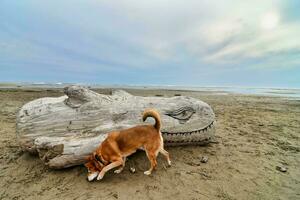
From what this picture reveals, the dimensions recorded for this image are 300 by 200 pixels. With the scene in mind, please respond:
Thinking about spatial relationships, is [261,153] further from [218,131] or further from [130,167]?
[130,167]

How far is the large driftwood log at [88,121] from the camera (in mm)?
4699

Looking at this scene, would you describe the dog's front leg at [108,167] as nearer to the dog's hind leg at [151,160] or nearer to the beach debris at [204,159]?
the dog's hind leg at [151,160]

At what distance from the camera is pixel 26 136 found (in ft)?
16.9

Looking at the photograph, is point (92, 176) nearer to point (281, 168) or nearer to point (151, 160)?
point (151, 160)

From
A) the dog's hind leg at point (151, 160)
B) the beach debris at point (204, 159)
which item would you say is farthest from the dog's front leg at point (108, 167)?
the beach debris at point (204, 159)

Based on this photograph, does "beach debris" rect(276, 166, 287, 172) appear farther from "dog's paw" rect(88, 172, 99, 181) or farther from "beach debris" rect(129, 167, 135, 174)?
"dog's paw" rect(88, 172, 99, 181)

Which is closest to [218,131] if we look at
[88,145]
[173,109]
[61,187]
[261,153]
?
[261,153]

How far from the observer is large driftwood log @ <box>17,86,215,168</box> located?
4699 mm

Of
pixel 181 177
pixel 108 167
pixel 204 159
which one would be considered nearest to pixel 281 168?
pixel 204 159

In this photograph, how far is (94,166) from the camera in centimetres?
436

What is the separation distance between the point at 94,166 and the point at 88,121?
120cm

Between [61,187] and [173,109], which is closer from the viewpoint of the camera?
[61,187]

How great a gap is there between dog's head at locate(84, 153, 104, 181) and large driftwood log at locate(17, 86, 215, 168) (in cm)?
35

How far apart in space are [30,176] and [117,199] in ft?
7.18
